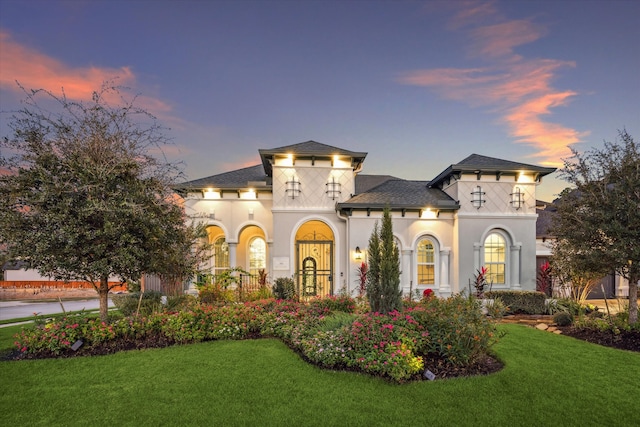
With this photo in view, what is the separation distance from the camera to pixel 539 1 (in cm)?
933

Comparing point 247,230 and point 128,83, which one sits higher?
point 128,83

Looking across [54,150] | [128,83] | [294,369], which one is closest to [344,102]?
[128,83]

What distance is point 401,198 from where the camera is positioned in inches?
509

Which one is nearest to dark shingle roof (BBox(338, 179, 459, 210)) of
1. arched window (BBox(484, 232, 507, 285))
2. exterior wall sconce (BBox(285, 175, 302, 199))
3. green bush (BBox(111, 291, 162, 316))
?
exterior wall sconce (BBox(285, 175, 302, 199))

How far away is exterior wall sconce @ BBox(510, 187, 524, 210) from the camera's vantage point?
12.9 meters

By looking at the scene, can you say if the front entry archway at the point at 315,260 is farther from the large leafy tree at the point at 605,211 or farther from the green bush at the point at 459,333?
the large leafy tree at the point at 605,211

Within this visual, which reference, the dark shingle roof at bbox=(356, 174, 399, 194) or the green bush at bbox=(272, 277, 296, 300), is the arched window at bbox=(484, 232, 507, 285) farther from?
the green bush at bbox=(272, 277, 296, 300)

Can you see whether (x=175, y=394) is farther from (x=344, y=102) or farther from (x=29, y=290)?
(x=29, y=290)

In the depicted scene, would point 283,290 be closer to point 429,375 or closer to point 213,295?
point 213,295

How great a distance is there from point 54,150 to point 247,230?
8967mm

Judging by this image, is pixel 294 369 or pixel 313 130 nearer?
pixel 294 369

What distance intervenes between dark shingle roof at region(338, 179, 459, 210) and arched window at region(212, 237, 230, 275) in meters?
6.27

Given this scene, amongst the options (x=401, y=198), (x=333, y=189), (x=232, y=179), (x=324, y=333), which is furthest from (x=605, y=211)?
(x=232, y=179)

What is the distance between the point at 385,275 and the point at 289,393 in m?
3.20
